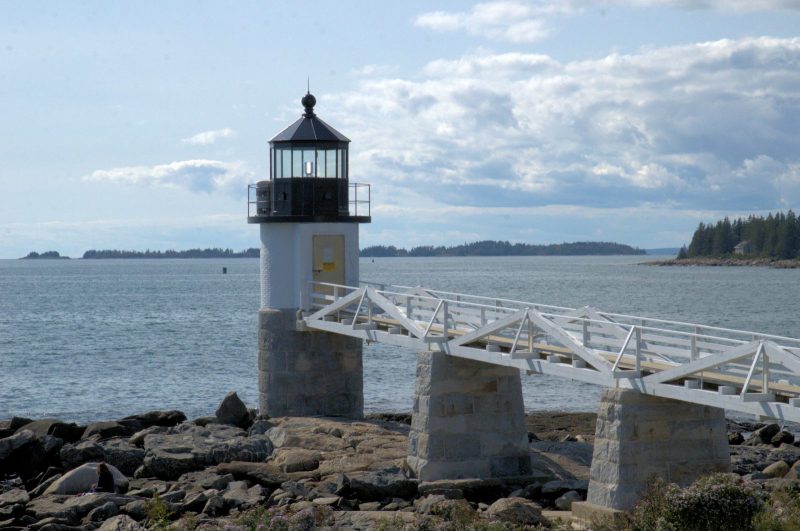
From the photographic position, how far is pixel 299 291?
2503 cm

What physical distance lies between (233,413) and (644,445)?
11.5 m

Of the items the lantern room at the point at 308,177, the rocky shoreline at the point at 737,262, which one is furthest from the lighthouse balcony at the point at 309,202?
the rocky shoreline at the point at 737,262

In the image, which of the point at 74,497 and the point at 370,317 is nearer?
the point at 74,497

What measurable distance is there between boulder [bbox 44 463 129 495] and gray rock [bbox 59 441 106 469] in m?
1.39

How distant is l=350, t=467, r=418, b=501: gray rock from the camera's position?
1786 cm

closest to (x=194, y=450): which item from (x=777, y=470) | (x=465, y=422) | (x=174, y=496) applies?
(x=174, y=496)

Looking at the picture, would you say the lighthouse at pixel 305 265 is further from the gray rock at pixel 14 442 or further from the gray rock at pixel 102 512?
the gray rock at pixel 102 512

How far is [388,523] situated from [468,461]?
511 centimetres

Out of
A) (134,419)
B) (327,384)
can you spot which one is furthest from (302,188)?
(134,419)

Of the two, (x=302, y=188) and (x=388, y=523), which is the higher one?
(x=302, y=188)

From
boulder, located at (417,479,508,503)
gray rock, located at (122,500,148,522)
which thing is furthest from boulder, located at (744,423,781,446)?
gray rock, located at (122,500,148,522)

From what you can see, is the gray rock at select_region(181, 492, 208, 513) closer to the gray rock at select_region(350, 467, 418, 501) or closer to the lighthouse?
the gray rock at select_region(350, 467, 418, 501)

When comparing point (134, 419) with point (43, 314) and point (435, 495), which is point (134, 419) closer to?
point (435, 495)

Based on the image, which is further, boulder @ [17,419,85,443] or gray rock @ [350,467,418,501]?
boulder @ [17,419,85,443]
